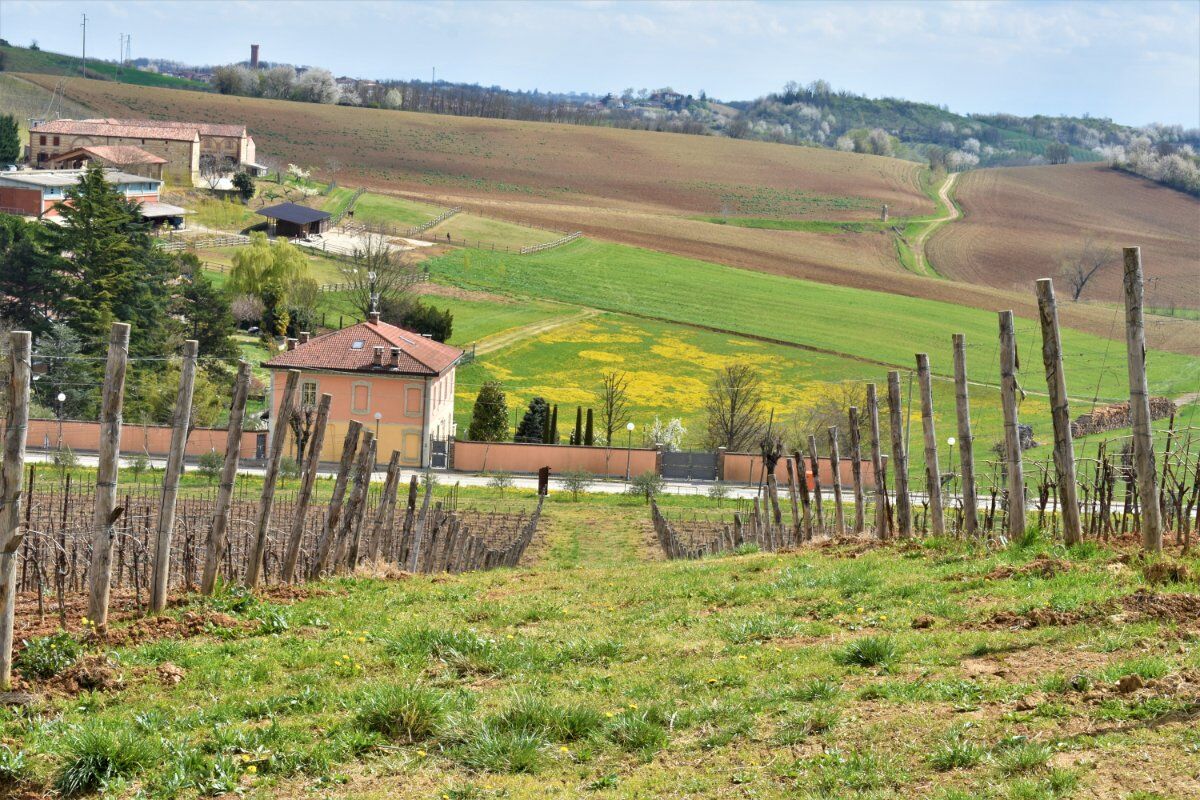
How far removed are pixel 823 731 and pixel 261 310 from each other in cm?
7121

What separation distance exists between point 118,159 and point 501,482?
270ft

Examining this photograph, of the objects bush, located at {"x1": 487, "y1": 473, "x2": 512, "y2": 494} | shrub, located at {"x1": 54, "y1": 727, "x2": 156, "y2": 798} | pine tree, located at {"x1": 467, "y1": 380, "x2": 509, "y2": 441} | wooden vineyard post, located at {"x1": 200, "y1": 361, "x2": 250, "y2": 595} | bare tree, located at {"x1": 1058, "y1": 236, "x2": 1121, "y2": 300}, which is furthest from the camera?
bare tree, located at {"x1": 1058, "y1": 236, "x2": 1121, "y2": 300}

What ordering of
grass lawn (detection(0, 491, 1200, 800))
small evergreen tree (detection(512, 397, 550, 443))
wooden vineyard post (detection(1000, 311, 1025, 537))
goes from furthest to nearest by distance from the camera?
small evergreen tree (detection(512, 397, 550, 443)) → wooden vineyard post (detection(1000, 311, 1025, 537)) → grass lawn (detection(0, 491, 1200, 800))

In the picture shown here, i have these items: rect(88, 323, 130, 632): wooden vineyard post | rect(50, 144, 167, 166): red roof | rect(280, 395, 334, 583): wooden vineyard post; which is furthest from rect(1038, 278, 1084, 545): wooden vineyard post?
rect(50, 144, 167, 166): red roof

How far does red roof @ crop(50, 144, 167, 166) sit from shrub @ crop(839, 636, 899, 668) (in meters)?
116

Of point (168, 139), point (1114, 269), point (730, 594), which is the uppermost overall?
point (168, 139)

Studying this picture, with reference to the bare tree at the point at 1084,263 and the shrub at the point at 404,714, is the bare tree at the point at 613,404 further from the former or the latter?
the bare tree at the point at 1084,263

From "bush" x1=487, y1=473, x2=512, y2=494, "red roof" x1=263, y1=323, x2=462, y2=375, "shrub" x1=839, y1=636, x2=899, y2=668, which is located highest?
"red roof" x1=263, y1=323, x2=462, y2=375

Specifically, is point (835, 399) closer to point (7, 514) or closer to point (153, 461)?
point (153, 461)

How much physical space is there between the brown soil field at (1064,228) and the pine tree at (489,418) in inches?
2326

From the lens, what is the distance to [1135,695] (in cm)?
736

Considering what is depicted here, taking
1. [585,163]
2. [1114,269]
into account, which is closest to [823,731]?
[1114,269]

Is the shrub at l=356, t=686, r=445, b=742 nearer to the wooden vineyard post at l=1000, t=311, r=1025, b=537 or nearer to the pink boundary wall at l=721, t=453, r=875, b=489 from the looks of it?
the wooden vineyard post at l=1000, t=311, r=1025, b=537

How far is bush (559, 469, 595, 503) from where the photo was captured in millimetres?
47000
